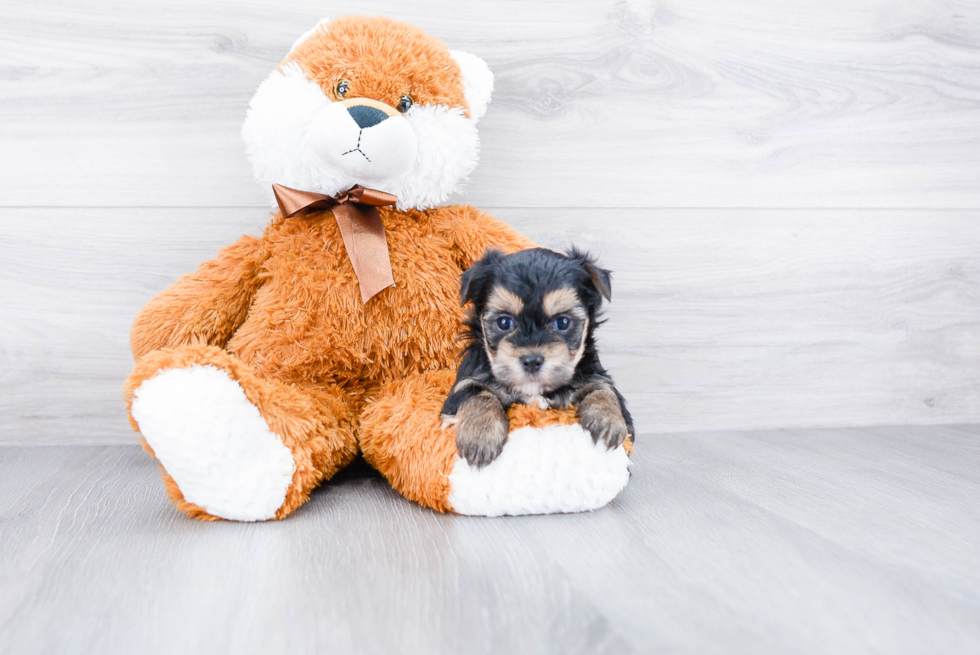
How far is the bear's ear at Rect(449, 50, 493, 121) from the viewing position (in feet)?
4.79

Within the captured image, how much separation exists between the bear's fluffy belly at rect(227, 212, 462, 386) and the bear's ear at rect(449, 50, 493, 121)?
30 cm

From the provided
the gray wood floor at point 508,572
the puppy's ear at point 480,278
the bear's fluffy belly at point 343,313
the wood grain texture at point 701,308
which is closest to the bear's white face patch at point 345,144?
the bear's fluffy belly at point 343,313

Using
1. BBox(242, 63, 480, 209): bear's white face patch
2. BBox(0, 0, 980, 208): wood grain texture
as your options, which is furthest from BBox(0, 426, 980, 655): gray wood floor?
BBox(0, 0, 980, 208): wood grain texture

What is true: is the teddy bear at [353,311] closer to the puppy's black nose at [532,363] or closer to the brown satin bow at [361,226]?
the brown satin bow at [361,226]

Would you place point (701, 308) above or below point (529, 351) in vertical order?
below

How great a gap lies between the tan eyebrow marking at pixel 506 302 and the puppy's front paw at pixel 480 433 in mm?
179

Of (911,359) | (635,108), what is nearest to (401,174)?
(635,108)

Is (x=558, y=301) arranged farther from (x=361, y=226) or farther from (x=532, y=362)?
(x=361, y=226)

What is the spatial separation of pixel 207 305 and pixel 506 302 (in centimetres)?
68

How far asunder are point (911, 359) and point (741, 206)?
0.71 m

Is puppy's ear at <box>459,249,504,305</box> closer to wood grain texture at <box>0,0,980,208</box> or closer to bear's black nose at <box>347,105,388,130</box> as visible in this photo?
bear's black nose at <box>347,105,388,130</box>

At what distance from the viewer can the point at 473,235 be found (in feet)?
4.85

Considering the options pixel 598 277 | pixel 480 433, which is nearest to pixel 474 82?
pixel 598 277

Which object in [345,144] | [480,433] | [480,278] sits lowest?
[480,433]
